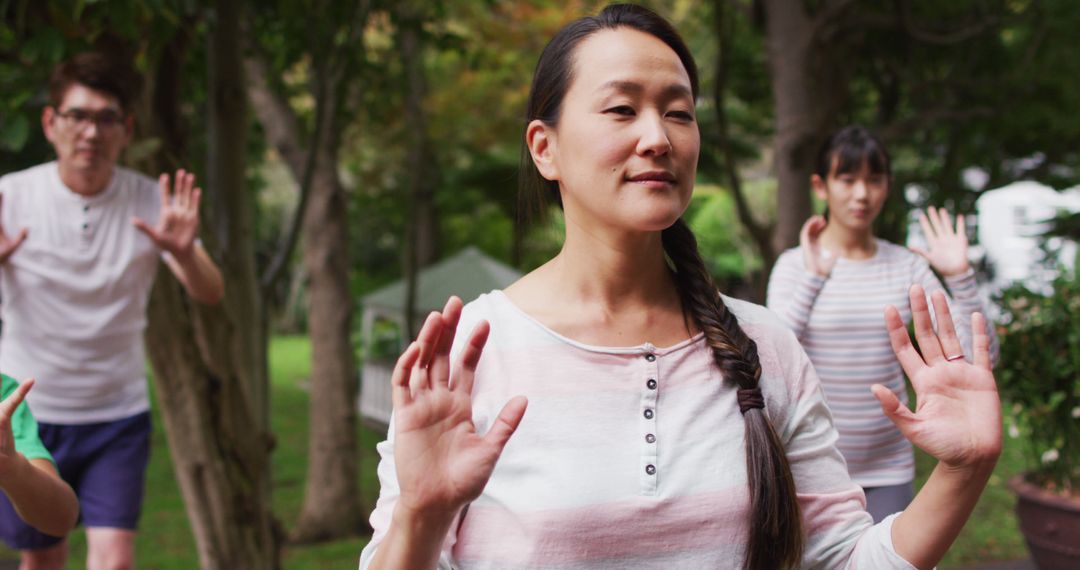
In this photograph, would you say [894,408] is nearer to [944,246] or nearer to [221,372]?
[944,246]

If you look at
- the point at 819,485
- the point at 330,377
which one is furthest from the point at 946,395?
the point at 330,377

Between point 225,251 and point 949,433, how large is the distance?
3957 millimetres

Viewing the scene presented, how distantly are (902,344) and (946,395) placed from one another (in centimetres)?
10

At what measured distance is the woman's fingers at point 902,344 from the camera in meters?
1.53

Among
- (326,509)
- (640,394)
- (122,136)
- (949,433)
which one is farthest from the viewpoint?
(326,509)

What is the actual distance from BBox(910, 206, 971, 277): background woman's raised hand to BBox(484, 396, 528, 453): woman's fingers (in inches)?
91.7

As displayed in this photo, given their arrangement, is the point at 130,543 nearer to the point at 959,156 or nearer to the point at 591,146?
the point at 591,146

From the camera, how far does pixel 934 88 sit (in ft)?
27.1

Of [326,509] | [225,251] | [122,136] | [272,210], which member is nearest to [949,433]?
[122,136]

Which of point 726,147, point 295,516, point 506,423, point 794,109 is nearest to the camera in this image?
point 506,423

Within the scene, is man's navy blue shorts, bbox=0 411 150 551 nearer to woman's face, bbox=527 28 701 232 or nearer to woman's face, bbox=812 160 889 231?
woman's face, bbox=527 28 701 232

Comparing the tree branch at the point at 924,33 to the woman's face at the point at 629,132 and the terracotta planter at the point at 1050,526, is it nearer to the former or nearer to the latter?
the terracotta planter at the point at 1050,526

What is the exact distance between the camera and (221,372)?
4.61 meters

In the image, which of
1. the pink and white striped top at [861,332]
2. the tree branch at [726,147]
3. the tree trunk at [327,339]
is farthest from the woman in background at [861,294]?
the tree trunk at [327,339]
